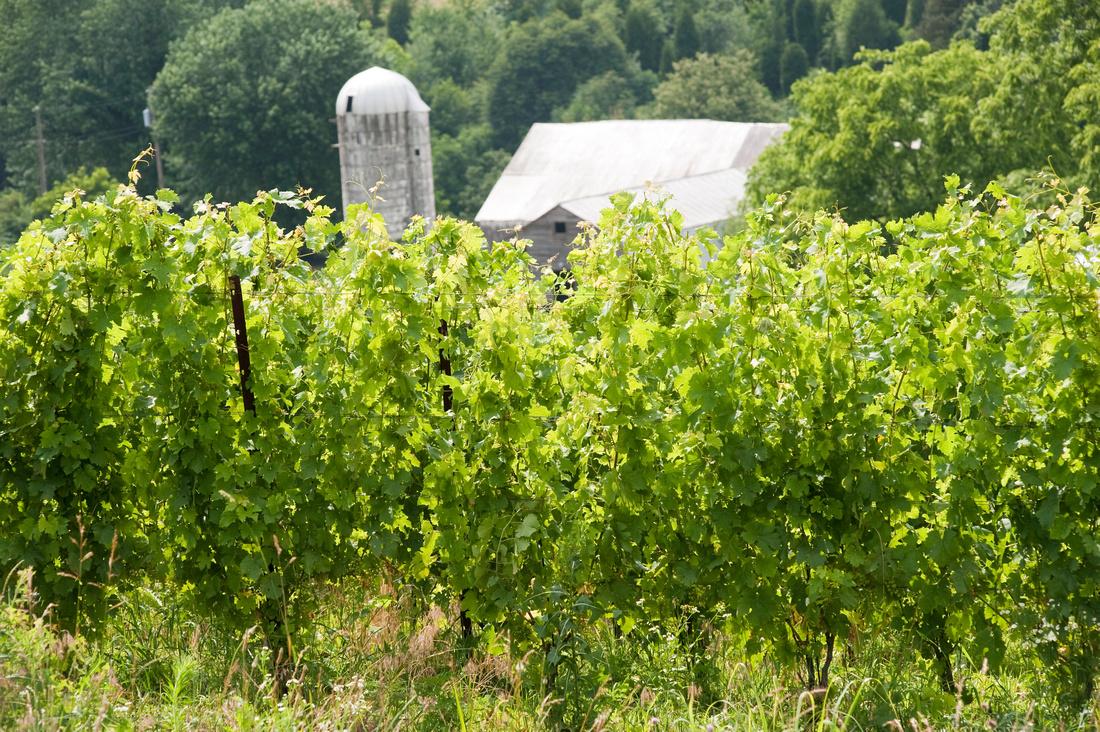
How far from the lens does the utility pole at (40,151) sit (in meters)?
58.0

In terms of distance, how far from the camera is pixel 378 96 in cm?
4144

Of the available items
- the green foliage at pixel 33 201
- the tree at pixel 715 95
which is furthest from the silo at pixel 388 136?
the tree at pixel 715 95

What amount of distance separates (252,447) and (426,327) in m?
0.95

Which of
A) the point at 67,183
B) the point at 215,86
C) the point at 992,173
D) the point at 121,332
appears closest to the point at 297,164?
the point at 215,86

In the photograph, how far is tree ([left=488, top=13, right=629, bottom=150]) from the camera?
262 feet

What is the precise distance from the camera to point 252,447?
6016mm

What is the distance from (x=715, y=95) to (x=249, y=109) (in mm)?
26783

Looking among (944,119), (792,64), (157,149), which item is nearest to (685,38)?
(792,64)

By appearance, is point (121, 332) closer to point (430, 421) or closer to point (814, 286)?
point (430, 421)

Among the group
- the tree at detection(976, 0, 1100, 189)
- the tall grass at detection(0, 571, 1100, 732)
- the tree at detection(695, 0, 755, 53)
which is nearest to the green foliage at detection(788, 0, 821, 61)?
the tree at detection(695, 0, 755, 53)

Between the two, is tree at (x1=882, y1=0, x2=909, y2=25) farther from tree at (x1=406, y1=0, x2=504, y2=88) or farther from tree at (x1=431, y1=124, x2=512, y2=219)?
tree at (x1=431, y1=124, x2=512, y2=219)

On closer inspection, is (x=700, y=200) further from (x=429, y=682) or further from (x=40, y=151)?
(x=429, y=682)

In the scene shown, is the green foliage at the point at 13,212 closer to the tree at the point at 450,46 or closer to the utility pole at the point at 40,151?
the utility pole at the point at 40,151

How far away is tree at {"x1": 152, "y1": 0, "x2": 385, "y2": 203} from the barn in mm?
7350
